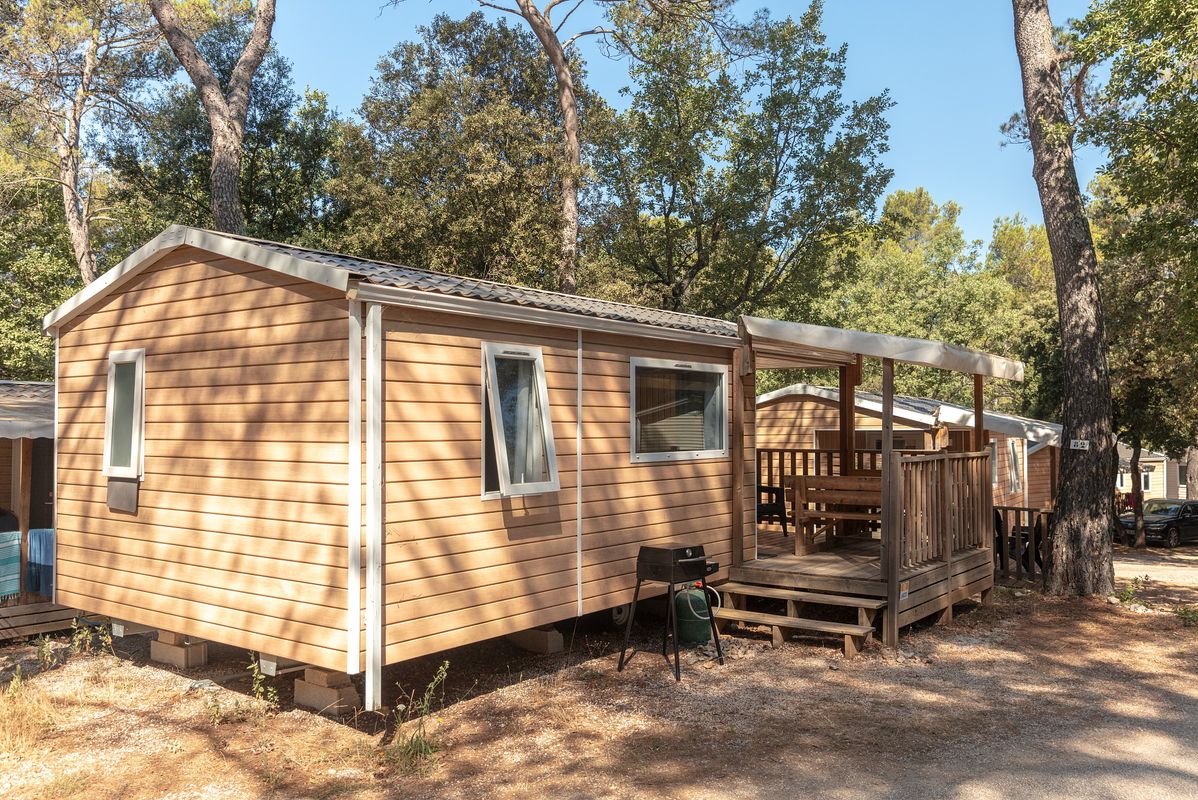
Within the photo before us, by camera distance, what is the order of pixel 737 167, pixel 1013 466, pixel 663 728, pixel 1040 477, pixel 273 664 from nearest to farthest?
pixel 663 728
pixel 273 664
pixel 737 167
pixel 1013 466
pixel 1040 477

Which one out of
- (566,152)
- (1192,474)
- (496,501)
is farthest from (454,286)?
(1192,474)

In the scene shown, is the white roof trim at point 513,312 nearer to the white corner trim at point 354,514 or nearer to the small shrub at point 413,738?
the white corner trim at point 354,514

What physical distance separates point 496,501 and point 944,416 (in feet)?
38.2

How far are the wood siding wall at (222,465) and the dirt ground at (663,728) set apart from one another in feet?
2.01

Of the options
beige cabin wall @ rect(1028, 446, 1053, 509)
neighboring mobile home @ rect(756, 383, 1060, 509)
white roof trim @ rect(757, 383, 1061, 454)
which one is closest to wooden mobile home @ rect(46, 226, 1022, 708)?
neighboring mobile home @ rect(756, 383, 1060, 509)

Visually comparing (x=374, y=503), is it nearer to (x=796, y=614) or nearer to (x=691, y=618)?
(x=691, y=618)

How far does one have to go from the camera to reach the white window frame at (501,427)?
19.9 feet

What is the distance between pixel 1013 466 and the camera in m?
20.9

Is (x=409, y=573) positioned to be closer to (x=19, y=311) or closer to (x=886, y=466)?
(x=886, y=466)

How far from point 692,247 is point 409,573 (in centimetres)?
1695

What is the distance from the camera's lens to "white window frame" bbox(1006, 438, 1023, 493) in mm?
20531

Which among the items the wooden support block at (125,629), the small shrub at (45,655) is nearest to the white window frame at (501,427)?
the wooden support block at (125,629)

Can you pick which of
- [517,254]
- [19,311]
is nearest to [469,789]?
[517,254]

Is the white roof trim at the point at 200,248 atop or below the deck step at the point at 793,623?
atop
